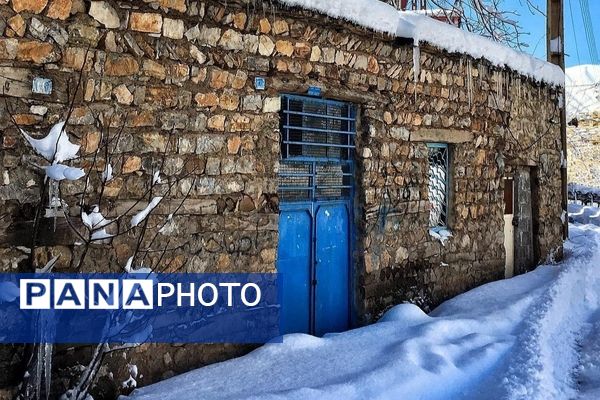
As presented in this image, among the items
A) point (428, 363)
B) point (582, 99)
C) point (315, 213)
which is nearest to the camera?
point (428, 363)

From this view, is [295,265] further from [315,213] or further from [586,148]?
[586,148]

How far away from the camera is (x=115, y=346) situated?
337cm

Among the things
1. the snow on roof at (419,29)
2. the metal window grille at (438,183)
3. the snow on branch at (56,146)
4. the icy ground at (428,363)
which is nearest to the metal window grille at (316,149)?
the snow on roof at (419,29)

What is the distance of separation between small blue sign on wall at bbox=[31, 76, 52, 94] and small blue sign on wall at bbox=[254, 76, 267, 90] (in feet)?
4.96

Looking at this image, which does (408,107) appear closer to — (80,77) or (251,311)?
(251,311)

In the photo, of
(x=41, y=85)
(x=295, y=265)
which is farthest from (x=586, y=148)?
(x=41, y=85)

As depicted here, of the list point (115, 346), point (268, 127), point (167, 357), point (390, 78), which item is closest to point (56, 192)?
point (115, 346)

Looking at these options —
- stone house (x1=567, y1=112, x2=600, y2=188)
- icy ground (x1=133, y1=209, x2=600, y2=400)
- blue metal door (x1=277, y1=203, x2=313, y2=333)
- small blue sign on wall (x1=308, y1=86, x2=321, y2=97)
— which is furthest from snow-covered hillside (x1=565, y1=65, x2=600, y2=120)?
blue metal door (x1=277, y1=203, x2=313, y2=333)

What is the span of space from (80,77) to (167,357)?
1.93 m

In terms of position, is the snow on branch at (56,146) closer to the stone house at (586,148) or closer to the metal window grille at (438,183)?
the metal window grille at (438,183)

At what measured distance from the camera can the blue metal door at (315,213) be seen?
15.0 ft

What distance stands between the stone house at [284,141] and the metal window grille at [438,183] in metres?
0.02

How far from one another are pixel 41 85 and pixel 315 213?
2513 mm

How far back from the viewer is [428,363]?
3.57 meters
